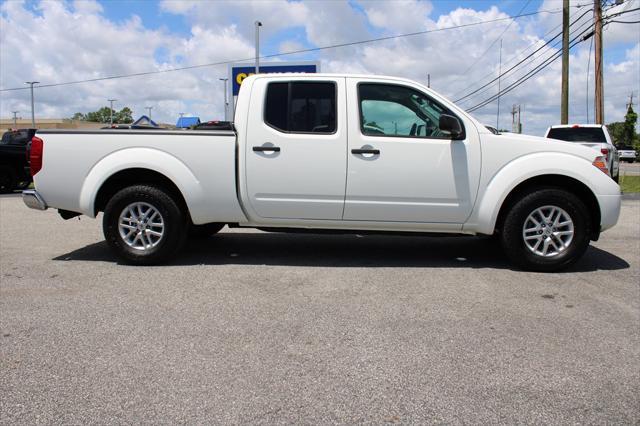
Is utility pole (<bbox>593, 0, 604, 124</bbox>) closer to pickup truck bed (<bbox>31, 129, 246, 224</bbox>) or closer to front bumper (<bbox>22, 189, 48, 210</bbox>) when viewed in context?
pickup truck bed (<bbox>31, 129, 246, 224</bbox>)

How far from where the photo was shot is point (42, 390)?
300cm

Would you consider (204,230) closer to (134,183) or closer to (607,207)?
(134,183)

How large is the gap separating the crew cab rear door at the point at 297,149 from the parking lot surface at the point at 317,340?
0.69 m

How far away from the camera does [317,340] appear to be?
3.72 metres

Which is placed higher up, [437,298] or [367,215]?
[367,215]

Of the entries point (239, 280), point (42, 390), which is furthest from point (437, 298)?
point (42, 390)

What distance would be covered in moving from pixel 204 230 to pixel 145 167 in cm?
160

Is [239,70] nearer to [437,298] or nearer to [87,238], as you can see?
[87,238]

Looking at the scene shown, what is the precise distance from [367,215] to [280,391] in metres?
2.88

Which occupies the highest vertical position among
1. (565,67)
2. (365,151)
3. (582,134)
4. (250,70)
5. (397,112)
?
(565,67)

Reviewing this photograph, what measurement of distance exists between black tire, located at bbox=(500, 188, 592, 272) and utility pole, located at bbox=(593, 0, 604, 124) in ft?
67.5

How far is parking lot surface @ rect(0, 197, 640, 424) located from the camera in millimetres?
2850

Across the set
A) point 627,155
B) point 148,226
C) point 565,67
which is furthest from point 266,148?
point 627,155

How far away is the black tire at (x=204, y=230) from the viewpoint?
6910mm
